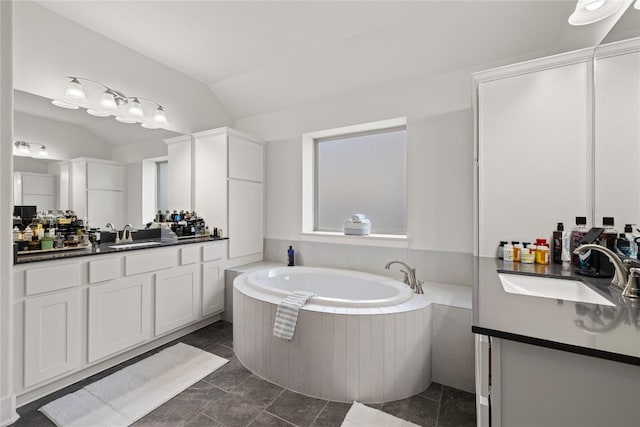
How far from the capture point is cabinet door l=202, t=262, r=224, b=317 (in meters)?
2.79

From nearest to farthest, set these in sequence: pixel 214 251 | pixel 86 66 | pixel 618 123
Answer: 1. pixel 618 123
2. pixel 86 66
3. pixel 214 251

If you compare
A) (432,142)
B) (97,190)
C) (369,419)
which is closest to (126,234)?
(97,190)

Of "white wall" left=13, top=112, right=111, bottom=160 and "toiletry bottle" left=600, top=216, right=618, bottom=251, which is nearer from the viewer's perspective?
"toiletry bottle" left=600, top=216, right=618, bottom=251

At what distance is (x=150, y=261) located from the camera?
2.31 m

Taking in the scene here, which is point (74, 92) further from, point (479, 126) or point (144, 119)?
point (479, 126)

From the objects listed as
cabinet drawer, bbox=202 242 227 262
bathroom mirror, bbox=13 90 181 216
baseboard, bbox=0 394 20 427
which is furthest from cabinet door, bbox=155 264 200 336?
bathroom mirror, bbox=13 90 181 216

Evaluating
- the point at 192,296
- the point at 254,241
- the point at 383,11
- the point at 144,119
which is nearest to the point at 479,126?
the point at 383,11

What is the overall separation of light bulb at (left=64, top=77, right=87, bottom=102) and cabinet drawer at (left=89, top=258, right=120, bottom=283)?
4.53 feet

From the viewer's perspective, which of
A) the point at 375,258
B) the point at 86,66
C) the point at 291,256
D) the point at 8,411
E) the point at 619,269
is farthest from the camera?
the point at 291,256

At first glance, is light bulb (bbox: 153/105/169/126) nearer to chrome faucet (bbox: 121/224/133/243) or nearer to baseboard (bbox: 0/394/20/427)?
chrome faucet (bbox: 121/224/133/243)

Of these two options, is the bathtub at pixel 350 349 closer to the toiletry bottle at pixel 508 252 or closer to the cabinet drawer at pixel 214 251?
the toiletry bottle at pixel 508 252

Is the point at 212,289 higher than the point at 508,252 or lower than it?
lower

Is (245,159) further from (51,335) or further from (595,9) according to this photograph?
(595,9)

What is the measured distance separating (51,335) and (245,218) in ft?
6.09
